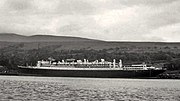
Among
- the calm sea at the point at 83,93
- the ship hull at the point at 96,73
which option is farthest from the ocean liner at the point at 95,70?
the calm sea at the point at 83,93

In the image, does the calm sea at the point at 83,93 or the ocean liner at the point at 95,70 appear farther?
the ocean liner at the point at 95,70

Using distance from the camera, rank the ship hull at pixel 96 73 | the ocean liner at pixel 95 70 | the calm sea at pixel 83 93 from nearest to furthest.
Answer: the calm sea at pixel 83 93 → the ship hull at pixel 96 73 → the ocean liner at pixel 95 70

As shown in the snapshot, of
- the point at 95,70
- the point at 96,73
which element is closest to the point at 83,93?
the point at 96,73

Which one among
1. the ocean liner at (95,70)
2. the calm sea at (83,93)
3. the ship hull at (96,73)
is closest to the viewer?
the calm sea at (83,93)

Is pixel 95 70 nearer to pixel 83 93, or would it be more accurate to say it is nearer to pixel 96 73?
pixel 96 73

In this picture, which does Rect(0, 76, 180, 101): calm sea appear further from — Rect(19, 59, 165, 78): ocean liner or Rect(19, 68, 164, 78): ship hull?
Rect(19, 59, 165, 78): ocean liner

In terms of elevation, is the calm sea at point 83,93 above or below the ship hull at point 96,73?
below

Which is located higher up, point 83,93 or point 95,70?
point 95,70

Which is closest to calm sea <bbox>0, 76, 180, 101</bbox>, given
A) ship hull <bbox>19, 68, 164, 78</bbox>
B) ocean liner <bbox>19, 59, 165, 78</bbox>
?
ship hull <bbox>19, 68, 164, 78</bbox>

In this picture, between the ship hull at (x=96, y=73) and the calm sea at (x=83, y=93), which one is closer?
the calm sea at (x=83, y=93)

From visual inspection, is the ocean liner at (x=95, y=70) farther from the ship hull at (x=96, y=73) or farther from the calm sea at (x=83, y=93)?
the calm sea at (x=83, y=93)
